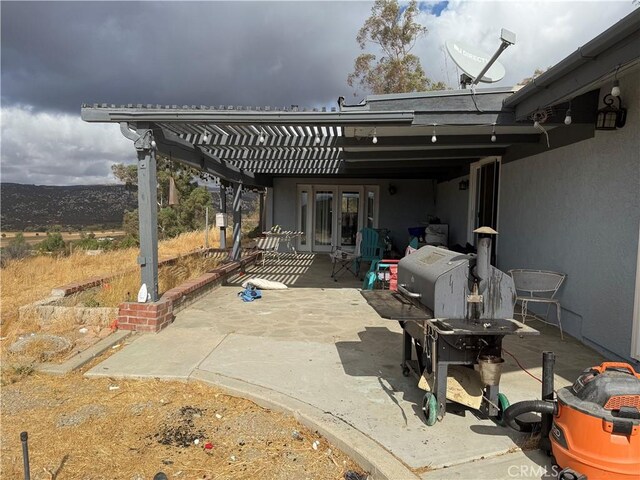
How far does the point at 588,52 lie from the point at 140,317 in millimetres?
5223

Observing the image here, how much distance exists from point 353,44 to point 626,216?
16101mm

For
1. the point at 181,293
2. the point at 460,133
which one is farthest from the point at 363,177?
the point at 181,293

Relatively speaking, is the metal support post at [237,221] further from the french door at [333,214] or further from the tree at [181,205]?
the tree at [181,205]

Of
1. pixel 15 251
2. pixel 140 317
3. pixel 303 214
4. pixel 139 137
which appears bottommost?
pixel 15 251

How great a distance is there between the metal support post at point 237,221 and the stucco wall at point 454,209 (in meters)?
5.12

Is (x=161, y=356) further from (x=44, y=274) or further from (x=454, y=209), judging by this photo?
(x=454, y=209)

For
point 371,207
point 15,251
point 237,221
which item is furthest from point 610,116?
point 15,251

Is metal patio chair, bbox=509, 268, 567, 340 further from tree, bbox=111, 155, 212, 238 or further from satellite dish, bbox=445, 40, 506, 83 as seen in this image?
tree, bbox=111, 155, 212, 238

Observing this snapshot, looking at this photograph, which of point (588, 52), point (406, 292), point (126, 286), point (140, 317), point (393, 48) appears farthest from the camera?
point (393, 48)

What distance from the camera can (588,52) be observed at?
344 centimetres

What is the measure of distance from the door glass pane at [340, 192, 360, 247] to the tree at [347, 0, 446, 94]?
605 centimetres

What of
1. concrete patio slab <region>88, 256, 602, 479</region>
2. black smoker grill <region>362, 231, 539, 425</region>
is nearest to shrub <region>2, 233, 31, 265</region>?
concrete patio slab <region>88, 256, 602, 479</region>

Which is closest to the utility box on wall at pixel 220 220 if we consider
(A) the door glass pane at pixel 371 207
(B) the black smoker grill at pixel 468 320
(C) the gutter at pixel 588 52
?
(A) the door glass pane at pixel 371 207

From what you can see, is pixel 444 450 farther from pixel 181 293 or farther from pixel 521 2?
pixel 521 2
